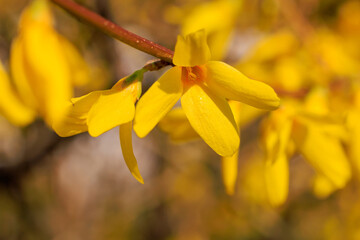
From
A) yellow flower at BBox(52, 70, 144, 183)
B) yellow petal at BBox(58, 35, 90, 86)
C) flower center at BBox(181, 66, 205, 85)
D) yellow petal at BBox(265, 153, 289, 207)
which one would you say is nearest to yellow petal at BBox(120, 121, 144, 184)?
yellow flower at BBox(52, 70, 144, 183)

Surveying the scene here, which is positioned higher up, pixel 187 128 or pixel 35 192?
pixel 187 128

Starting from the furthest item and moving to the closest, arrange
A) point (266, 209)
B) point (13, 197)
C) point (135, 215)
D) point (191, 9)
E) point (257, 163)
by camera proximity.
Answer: point (135, 215) < point (257, 163) < point (266, 209) < point (13, 197) < point (191, 9)

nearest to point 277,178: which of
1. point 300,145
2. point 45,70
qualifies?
point 300,145

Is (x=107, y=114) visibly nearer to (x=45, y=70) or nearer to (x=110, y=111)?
(x=110, y=111)

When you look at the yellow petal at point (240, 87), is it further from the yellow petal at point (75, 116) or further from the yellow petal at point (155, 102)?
the yellow petal at point (75, 116)

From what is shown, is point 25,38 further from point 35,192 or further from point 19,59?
point 35,192

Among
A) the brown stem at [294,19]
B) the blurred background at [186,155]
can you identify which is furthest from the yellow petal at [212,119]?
the brown stem at [294,19]

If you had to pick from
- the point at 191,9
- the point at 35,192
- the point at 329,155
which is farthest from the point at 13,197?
the point at 329,155
